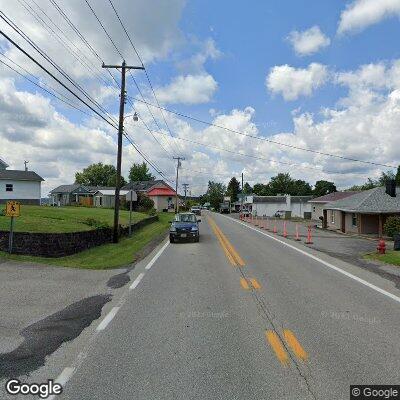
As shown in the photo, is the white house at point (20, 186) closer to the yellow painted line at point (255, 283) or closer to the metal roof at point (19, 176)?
the metal roof at point (19, 176)

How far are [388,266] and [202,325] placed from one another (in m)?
Answer: 10.6

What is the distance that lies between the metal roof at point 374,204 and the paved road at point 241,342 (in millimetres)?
25971

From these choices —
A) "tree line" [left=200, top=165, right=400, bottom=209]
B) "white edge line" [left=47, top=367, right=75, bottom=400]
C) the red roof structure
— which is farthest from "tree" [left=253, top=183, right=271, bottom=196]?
"white edge line" [left=47, top=367, right=75, bottom=400]

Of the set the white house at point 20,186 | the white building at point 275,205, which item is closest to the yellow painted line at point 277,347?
the white house at point 20,186

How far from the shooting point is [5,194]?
50.1 m

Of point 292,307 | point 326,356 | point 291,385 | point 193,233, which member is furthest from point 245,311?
point 193,233

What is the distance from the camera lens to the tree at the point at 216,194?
155625 mm

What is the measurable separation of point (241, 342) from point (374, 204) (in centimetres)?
3451

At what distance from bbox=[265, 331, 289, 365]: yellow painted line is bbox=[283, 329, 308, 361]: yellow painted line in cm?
14

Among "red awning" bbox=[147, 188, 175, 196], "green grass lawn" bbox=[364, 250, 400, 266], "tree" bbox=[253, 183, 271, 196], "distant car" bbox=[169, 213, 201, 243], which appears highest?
"tree" bbox=[253, 183, 271, 196]

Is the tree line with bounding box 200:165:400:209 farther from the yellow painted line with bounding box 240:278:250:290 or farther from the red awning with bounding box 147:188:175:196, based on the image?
the yellow painted line with bounding box 240:278:250:290

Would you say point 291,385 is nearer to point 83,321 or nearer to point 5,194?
point 83,321

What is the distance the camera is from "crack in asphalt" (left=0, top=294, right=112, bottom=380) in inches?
229

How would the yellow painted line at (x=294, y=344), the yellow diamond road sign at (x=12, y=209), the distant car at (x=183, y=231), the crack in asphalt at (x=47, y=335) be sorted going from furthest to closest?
the distant car at (x=183, y=231), the yellow diamond road sign at (x=12, y=209), the yellow painted line at (x=294, y=344), the crack in asphalt at (x=47, y=335)
